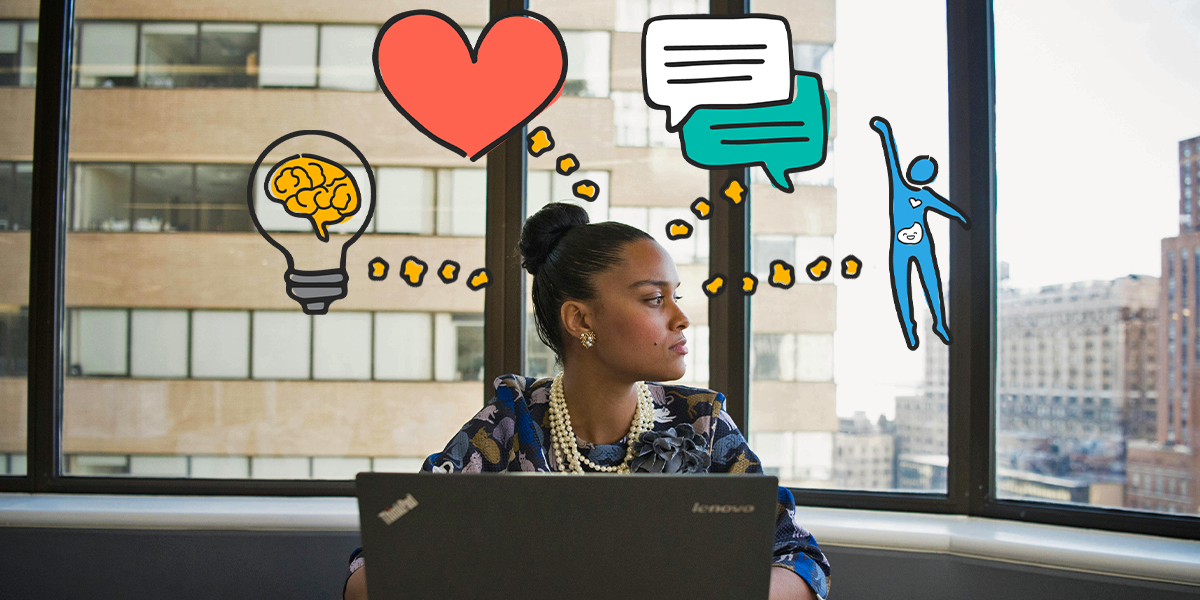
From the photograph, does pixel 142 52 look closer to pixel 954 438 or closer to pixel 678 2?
pixel 678 2

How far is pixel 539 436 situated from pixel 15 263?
7.03ft

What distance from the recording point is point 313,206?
2.39 m

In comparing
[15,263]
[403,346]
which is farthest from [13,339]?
[403,346]

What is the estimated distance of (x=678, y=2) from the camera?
7.92 ft

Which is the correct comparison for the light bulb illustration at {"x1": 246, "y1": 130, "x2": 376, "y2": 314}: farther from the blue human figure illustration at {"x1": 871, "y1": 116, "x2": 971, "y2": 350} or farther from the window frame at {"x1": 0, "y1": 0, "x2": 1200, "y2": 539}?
the blue human figure illustration at {"x1": 871, "y1": 116, "x2": 971, "y2": 350}

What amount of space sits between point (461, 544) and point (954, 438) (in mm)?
1816

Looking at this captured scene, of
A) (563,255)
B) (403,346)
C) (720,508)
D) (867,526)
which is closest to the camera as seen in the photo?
(720,508)

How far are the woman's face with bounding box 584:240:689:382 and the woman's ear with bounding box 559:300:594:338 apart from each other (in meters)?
0.01

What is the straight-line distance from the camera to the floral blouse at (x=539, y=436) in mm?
1263

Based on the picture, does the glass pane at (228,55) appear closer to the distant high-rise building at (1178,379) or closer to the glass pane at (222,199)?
the glass pane at (222,199)

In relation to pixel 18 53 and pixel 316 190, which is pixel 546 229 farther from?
pixel 18 53

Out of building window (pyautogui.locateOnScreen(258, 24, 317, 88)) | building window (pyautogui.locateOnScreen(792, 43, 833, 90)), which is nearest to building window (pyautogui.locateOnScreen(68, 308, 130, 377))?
building window (pyautogui.locateOnScreen(258, 24, 317, 88))

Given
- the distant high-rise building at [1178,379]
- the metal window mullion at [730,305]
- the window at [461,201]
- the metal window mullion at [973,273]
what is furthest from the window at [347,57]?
the distant high-rise building at [1178,379]

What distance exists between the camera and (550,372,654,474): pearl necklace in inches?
50.5
